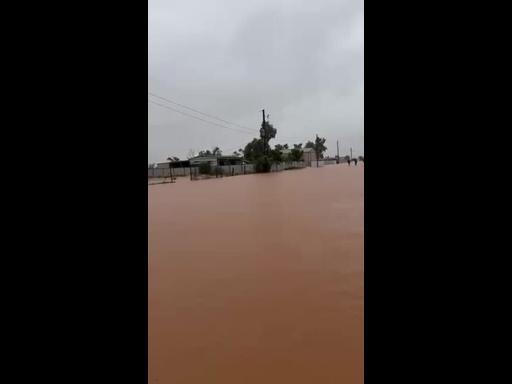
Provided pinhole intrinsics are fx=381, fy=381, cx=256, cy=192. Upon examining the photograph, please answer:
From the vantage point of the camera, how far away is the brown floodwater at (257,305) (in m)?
1.82

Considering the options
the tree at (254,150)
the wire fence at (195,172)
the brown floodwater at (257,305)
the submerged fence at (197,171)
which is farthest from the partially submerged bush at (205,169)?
the brown floodwater at (257,305)

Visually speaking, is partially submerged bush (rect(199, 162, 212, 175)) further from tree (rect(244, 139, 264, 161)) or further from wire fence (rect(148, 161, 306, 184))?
tree (rect(244, 139, 264, 161))

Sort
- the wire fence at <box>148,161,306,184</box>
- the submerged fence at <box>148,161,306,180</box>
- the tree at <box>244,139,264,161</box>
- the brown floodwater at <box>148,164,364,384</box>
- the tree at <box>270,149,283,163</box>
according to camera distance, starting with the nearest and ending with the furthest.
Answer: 1. the brown floodwater at <box>148,164,364,384</box>
2. the wire fence at <box>148,161,306,184</box>
3. the submerged fence at <box>148,161,306,180</box>
4. the tree at <box>270,149,283,163</box>
5. the tree at <box>244,139,264,161</box>

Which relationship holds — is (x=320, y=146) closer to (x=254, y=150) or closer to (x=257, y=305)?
(x=254, y=150)

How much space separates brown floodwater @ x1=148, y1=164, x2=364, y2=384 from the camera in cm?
182

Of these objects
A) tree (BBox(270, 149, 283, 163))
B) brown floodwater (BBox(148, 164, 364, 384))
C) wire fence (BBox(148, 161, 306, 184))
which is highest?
tree (BBox(270, 149, 283, 163))

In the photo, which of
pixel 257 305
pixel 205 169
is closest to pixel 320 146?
pixel 205 169

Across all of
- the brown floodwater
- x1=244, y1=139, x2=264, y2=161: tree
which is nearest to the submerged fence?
x1=244, y1=139, x2=264, y2=161: tree

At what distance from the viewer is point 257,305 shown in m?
2.50

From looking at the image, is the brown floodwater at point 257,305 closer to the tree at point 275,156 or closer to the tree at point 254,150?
the tree at point 275,156

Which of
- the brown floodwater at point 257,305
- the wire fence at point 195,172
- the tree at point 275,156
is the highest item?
the tree at point 275,156
